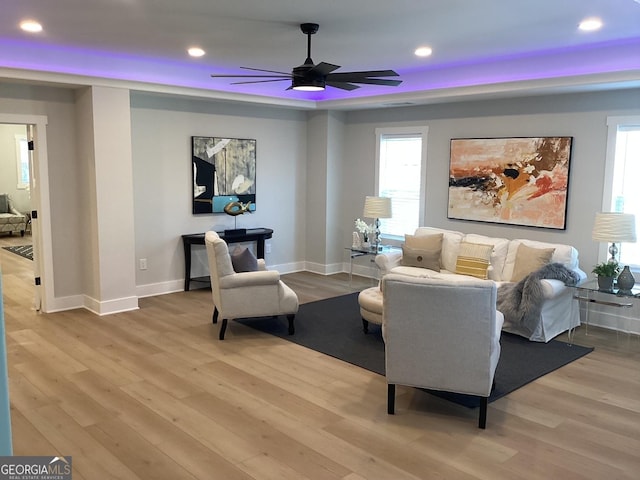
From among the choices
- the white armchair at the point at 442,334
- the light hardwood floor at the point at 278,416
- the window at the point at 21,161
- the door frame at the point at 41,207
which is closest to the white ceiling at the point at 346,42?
the door frame at the point at 41,207

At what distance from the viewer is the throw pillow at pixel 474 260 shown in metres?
5.95

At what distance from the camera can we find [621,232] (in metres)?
4.96

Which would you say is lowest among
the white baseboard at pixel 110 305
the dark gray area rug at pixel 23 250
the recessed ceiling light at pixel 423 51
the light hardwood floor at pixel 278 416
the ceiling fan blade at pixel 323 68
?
the light hardwood floor at pixel 278 416

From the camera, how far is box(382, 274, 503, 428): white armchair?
339 centimetres

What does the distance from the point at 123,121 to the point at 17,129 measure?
24.7ft

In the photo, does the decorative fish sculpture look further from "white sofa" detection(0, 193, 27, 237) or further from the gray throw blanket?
"white sofa" detection(0, 193, 27, 237)

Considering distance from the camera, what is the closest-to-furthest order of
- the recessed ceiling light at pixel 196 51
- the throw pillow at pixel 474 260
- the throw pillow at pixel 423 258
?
1. the recessed ceiling light at pixel 196 51
2. the throw pillow at pixel 474 260
3. the throw pillow at pixel 423 258

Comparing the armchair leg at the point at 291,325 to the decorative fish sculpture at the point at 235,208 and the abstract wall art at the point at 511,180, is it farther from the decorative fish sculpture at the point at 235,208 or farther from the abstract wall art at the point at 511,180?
the abstract wall art at the point at 511,180

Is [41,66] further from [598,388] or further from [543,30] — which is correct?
[598,388]

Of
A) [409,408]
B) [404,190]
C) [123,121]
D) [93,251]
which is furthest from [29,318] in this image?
[404,190]

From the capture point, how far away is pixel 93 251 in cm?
601

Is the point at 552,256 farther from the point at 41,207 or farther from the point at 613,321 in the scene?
the point at 41,207

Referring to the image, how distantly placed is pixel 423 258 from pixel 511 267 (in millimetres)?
963
